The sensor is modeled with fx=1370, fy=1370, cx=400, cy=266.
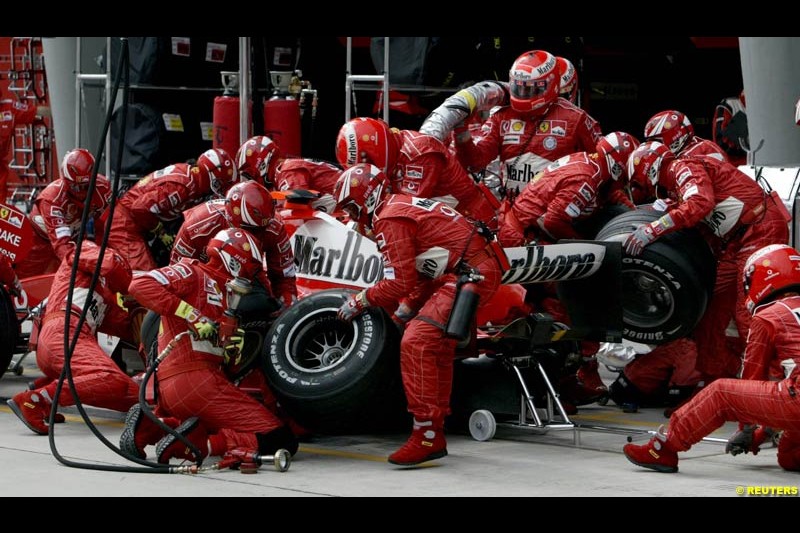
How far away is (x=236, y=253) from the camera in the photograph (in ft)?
27.0

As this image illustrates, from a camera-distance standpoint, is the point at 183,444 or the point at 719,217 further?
the point at 719,217

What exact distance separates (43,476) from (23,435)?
1.59 meters

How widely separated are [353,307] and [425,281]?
0.50 metres

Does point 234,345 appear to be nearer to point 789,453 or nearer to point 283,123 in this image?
point 789,453

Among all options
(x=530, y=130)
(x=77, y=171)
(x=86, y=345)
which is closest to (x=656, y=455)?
(x=530, y=130)

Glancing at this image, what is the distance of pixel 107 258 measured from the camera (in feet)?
31.8

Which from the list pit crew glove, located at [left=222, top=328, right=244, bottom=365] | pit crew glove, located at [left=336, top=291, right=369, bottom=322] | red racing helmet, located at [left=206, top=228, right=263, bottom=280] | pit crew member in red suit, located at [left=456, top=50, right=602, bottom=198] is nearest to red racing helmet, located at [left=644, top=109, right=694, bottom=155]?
pit crew member in red suit, located at [left=456, top=50, right=602, bottom=198]

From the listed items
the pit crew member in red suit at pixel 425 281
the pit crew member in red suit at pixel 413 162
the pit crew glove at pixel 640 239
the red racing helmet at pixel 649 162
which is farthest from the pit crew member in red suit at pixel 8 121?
the pit crew glove at pixel 640 239

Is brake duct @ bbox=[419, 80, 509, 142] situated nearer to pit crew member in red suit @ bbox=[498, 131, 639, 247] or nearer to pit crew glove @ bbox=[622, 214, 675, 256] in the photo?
pit crew member in red suit @ bbox=[498, 131, 639, 247]

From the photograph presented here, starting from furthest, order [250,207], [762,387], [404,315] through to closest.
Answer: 1. [250,207]
2. [404,315]
3. [762,387]

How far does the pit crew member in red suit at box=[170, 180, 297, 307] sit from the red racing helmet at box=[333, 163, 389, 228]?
0.56 meters

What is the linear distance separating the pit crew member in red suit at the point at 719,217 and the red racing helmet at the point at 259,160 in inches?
133

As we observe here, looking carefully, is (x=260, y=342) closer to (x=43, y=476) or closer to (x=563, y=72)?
(x=43, y=476)
